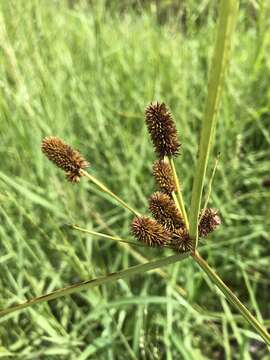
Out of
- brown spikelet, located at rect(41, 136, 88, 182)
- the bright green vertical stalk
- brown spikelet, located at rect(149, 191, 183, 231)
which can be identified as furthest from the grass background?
the bright green vertical stalk

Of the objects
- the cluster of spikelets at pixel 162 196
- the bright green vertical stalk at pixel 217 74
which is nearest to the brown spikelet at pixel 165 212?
the cluster of spikelets at pixel 162 196

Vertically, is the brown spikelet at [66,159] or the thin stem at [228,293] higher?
the brown spikelet at [66,159]

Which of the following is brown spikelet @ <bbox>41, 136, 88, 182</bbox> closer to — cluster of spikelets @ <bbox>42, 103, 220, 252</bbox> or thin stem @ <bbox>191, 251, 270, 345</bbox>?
cluster of spikelets @ <bbox>42, 103, 220, 252</bbox>

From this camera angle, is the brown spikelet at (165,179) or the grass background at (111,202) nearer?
the brown spikelet at (165,179)

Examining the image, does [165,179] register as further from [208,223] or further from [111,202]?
[111,202]

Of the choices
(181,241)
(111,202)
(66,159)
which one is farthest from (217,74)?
(111,202)

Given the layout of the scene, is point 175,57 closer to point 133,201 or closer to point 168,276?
point 133,201

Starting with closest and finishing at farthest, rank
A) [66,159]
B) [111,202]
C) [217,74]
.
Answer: [217,74] < [66,159] < [111,202]

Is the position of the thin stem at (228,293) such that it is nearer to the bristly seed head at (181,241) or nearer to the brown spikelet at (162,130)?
the bristly seed head at (181,241)
